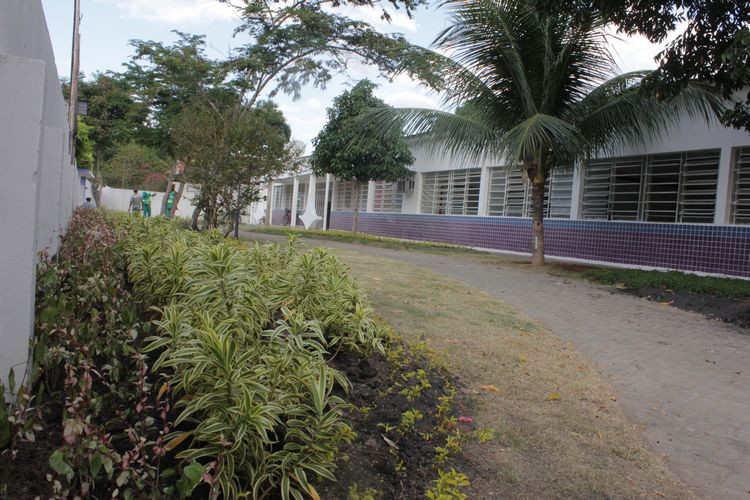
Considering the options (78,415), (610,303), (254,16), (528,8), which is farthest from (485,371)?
(254,16)

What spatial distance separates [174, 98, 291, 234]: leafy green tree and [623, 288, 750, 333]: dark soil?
7.30m

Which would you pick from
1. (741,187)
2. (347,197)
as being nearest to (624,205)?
(741,187)

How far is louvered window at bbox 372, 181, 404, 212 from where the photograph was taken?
22.9 meters

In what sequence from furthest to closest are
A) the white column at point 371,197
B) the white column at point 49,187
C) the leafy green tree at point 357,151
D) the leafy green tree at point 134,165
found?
the leafy green tree at point 134,165, the white column at point 371,197, the leafy green tree at point 357,151, the white column at point 49,187

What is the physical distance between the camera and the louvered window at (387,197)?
22.9 m

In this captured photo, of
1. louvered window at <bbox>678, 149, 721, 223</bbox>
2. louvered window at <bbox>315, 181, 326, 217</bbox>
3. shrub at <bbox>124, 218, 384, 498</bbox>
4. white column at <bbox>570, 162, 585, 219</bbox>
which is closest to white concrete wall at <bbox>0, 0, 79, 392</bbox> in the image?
shrub at <bbox>124, 218, 384, 498</bbox>

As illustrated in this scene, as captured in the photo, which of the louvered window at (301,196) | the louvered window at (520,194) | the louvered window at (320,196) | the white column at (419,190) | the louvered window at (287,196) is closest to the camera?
the louvered window at (520,194)

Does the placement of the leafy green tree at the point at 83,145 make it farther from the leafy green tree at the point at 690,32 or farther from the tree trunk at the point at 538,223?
the leafy green tree at the point at 690,32

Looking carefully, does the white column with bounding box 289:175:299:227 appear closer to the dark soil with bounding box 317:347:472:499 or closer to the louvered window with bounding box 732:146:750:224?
the louvered window with bounding box 732:146:750:224

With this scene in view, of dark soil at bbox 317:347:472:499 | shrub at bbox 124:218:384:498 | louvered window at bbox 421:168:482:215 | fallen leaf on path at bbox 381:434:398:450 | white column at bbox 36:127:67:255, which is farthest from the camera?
louvered window at bbox 421:168:482:215

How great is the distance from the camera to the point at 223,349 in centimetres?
246

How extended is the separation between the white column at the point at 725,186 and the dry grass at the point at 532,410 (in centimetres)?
672

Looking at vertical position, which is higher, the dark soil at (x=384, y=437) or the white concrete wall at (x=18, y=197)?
the white concrete wall at (x=18, y=197)

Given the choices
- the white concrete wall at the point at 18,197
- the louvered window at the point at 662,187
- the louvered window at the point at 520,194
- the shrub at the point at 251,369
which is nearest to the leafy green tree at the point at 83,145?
the louvered window at the point at 520,194
